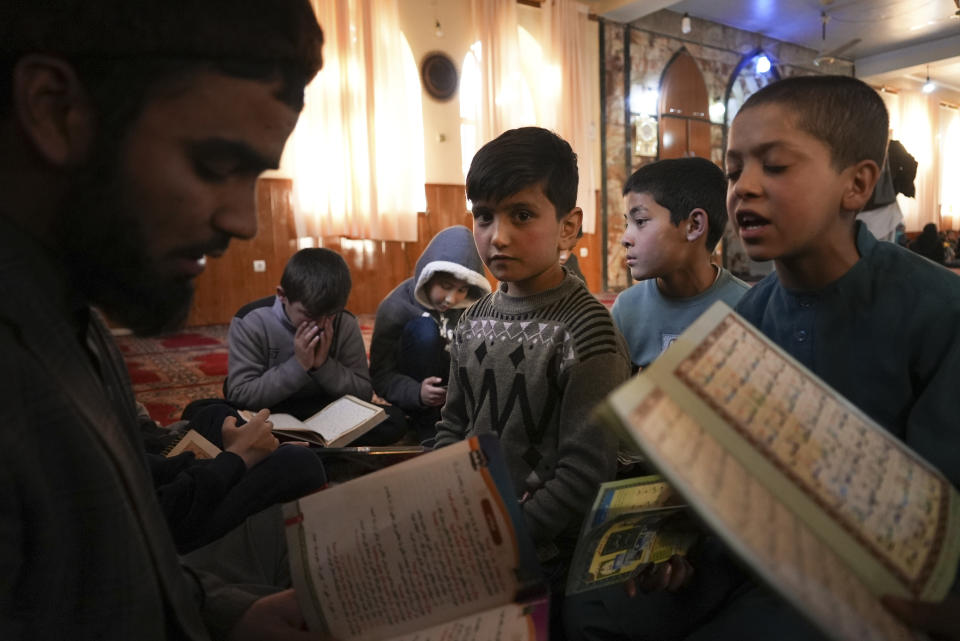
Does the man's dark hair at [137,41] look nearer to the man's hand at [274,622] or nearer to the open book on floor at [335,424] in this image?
the man's hand at [274,622]

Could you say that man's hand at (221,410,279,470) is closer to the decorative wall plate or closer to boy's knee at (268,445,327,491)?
boy's knee at (268,445,327,491)

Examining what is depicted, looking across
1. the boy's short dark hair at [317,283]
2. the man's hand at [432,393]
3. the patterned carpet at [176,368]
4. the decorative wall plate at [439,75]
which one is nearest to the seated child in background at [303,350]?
the boy's short dark hair at [317,283]

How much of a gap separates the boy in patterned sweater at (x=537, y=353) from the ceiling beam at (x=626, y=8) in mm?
6436

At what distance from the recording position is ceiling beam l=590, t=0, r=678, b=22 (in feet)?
21.9

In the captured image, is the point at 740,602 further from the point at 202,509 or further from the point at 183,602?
the point at 202,509

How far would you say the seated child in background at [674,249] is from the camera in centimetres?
175

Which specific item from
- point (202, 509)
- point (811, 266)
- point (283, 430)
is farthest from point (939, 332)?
point (283, 430)

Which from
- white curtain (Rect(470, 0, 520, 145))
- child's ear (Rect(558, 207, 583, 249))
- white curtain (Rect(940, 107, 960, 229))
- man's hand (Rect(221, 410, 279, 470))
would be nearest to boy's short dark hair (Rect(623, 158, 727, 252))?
child's ear (Rect(558, 207, 583, 249))

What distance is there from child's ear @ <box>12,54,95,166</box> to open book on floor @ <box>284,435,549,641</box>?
41cm

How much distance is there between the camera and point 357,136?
5367mm

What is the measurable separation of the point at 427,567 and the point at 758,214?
29.0 inches

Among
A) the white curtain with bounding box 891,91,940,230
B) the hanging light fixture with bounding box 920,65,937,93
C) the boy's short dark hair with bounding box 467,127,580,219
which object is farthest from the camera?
the white curtain with bounding box 891,91,940,230

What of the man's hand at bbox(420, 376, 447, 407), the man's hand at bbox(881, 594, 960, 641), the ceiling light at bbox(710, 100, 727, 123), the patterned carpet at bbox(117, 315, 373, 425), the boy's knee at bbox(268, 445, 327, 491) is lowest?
the patterned carpet at bbox(117, 315, 373, 425)

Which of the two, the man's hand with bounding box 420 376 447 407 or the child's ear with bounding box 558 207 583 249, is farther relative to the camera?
the man's hand with bounding box 420 376 447 407
